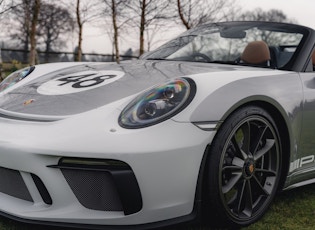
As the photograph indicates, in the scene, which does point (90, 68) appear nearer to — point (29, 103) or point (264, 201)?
point (29, 103)

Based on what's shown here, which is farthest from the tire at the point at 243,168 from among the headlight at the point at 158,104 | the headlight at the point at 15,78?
the headlight at the point at 15,78

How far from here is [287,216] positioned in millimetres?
2787

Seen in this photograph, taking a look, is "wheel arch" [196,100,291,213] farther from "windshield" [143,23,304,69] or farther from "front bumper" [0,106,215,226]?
"windshield" [143,23,304,69]

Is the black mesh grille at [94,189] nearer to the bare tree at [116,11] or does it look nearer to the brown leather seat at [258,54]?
the brown leather seat at [258,54]

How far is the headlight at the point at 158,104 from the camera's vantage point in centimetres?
215

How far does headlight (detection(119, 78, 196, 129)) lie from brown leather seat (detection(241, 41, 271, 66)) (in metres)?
0.97

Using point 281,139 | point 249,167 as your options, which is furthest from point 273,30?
point 249,167

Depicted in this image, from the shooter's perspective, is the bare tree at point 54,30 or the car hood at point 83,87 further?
the bare tree at point 54,30

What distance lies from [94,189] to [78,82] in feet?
2.85

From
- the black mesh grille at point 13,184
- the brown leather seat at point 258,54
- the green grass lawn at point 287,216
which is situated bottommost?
the green grass lawn at point 287,216

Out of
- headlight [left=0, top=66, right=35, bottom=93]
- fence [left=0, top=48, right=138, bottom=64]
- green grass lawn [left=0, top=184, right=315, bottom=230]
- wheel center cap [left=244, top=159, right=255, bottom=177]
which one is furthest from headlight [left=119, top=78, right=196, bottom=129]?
fence [left=0, top=48, right=138, bottom=64]

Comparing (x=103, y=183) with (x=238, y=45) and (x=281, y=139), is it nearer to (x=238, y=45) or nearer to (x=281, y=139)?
(x=281, y=139)

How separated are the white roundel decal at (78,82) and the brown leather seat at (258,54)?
95cm

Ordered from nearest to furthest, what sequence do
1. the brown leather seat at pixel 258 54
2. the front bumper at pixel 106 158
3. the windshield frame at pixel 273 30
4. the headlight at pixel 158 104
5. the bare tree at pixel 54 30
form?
1. the front bumper at pixel 106 158
2. the headlight at pixel 158 104
3. the windshield frame at pixel 273 30
4. the brown leather seat at pixel 258 54
5. the bare tree at pixel 54 30
